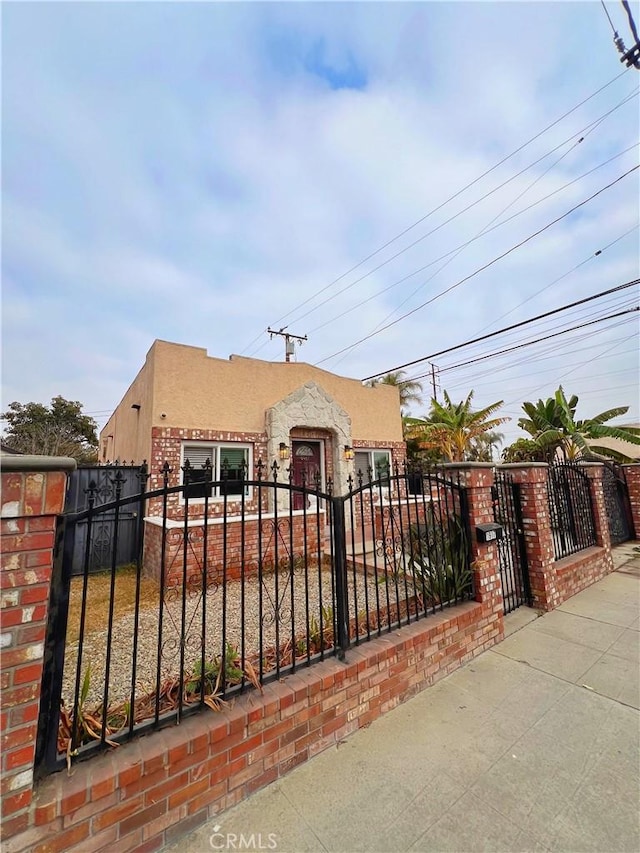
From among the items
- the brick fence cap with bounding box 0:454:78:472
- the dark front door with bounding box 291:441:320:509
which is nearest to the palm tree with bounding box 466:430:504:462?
the dark front door with bounding box 291:441:320:509

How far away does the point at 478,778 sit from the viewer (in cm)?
212

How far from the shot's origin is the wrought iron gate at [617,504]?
8125 millimetres

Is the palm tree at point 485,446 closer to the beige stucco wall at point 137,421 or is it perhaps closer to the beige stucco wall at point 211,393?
the beige stucco wall at point 211,393

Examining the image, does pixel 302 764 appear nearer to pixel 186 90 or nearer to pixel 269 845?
pixel 269 845

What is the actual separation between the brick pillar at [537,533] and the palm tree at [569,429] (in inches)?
339

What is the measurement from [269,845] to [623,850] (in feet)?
5.70

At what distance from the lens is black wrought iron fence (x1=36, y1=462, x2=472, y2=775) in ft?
5.84

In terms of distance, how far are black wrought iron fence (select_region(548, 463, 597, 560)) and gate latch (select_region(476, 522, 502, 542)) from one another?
2.61 metres

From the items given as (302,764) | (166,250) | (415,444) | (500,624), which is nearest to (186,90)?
(166,250)

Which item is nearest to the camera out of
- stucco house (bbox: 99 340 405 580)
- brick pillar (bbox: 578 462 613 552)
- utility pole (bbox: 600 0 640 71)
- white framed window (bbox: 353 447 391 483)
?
utility pole (bbox: 600 0 640 71)

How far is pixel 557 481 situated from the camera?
617cm

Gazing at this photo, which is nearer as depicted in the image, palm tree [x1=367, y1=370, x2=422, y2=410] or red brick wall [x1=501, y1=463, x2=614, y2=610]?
red brick wall [x1=501, y1=463, x2=614, y2=610]

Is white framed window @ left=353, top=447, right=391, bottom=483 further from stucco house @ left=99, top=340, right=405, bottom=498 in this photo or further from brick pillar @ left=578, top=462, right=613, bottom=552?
brick pillar @ left=578, top=462, right=613, bottom=552

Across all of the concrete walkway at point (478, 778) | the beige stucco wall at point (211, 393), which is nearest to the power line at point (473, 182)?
the beige stucco wall at point (211, 393)
